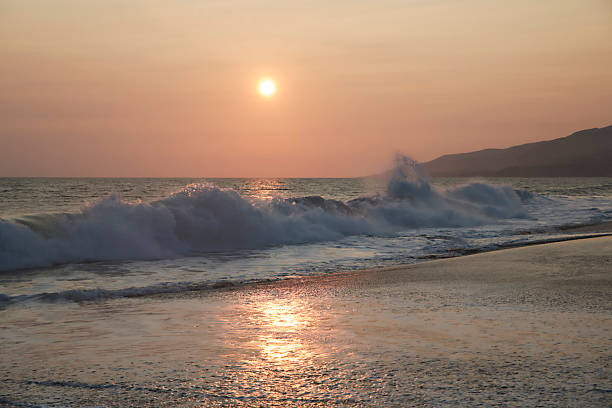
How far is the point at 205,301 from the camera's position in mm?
6371

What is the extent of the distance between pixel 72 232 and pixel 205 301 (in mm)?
6781

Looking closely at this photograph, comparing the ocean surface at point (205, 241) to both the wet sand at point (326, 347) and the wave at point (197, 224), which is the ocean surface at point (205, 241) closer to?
the wave at point (197, 224)

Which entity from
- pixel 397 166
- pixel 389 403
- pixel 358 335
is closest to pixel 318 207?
pixel 397 166

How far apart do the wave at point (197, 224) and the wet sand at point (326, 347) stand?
5312mm

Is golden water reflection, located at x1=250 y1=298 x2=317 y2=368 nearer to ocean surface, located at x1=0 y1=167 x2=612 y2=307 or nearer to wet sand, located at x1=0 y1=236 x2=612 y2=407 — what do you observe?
wet sand, located at x1=0 y1=236 x2=612 y2=407

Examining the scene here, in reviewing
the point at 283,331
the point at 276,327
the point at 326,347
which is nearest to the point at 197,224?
the point at 276,327

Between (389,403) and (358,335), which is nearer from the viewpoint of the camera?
(389,403)

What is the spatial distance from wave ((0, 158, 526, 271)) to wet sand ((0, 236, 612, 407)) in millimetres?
5312

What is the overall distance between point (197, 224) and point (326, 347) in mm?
10622

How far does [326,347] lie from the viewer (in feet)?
13.3

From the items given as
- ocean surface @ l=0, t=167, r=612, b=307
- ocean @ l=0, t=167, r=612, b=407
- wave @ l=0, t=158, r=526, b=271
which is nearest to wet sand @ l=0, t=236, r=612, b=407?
ocean @ l=0, t=167, r=612, b=407

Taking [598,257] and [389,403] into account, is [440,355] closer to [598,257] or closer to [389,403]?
[389,403]

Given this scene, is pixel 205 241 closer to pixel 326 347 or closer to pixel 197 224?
pixel 197 224

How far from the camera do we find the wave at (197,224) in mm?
11125
